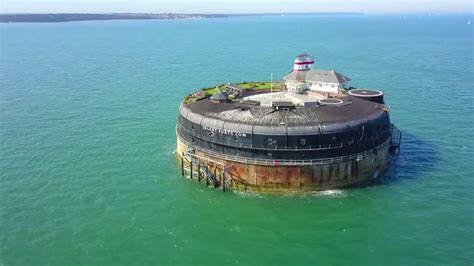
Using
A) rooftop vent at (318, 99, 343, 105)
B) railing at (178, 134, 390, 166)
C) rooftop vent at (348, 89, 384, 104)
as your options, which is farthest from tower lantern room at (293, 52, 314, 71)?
railing at (178, 134, 390, 166)

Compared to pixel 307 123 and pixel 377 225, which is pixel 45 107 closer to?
pixel 307 123

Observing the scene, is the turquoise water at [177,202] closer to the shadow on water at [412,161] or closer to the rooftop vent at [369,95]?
the shadow on water at [412,161]

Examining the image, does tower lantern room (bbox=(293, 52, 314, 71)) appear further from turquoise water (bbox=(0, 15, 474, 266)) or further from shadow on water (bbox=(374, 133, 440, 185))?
shadow on water (bbox=(374, 133, 440, 185))

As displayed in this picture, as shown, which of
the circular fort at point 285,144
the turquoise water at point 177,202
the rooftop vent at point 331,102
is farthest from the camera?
the rooftop vent at point 331,102

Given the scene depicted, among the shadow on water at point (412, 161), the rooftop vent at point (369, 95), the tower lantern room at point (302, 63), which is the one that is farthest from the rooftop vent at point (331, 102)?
the tower lantern room at point (302, 63)

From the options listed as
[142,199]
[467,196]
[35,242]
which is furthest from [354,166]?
[35,242]

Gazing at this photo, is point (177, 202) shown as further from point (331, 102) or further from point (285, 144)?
point (331, 102)
